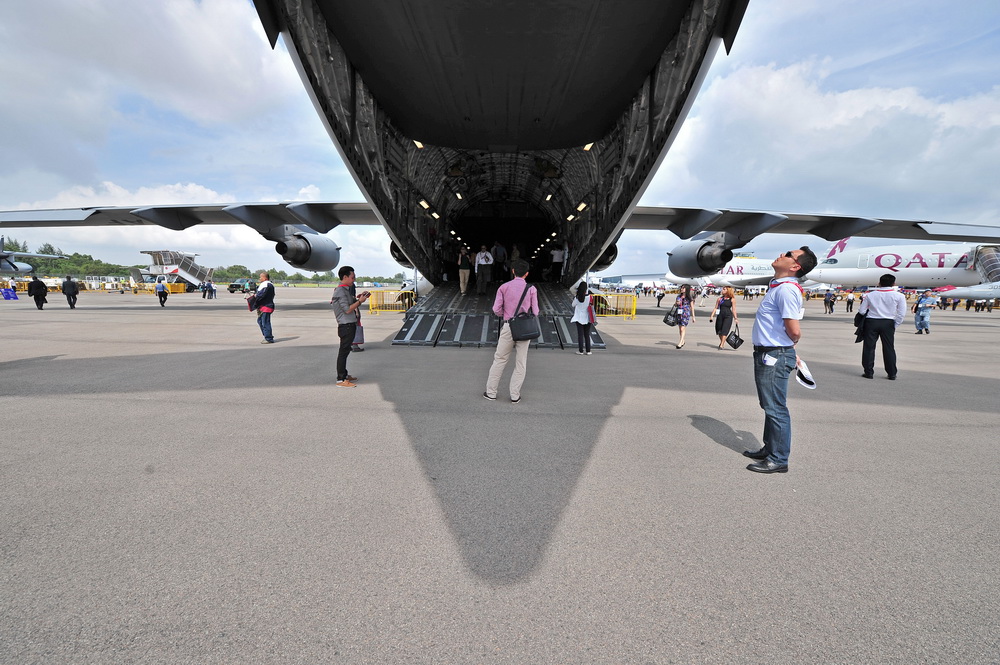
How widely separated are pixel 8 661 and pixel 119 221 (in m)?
21.5

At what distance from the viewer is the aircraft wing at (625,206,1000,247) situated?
14945mm

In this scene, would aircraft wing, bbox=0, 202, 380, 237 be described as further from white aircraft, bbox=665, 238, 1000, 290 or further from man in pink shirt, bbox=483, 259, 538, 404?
white aircraft, bbox=665, 238, 1000, 290

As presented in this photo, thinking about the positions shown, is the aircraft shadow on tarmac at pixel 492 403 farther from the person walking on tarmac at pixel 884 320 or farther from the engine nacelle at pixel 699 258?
the engine nacelle at pixel 699 258

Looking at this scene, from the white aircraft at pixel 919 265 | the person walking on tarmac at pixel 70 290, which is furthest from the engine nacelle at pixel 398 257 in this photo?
the white aircraft at pixel 919 265

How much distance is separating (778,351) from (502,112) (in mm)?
7206

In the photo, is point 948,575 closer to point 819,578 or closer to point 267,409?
point 819,578

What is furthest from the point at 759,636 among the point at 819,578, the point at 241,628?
the point at 241,628

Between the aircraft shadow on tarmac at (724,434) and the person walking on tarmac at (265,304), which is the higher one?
the person walking on tarmac at (265,304)

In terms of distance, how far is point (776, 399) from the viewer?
3.23 meters

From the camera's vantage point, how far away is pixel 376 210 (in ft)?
30.6

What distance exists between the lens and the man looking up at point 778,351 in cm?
316

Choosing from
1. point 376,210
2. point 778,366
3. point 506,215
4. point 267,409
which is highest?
point 506,215

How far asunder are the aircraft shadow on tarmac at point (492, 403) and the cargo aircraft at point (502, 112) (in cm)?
363

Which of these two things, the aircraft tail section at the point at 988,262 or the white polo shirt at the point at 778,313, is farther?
the aircraft tail section at the point at 988,262
